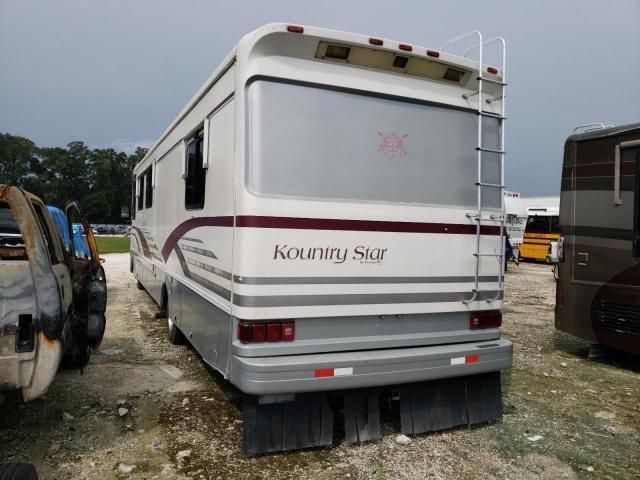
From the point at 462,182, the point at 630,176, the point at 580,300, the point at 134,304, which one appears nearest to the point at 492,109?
the point at 462,182

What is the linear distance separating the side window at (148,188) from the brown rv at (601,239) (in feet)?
19.9

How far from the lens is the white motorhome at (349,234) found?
3473mm

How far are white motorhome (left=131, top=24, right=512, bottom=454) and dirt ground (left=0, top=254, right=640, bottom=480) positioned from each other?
236 mm

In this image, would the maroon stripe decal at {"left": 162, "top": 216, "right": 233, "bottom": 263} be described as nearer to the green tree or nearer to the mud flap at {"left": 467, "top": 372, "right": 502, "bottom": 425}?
the mud flap at {"left": 467, "top": 372, "right": 502, "bottom": 425}

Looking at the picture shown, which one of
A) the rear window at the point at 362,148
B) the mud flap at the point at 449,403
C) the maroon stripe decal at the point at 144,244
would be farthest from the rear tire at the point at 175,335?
the rear window at the point at 362,148

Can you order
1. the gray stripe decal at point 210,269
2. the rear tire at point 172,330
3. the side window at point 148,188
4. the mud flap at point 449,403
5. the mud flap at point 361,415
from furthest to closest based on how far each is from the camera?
the side window at point 148,188, the rear tire at point 172,330, the mud flap at point 449,403, the mud flap at point 361,415, the gray stripe decal at point 210,269

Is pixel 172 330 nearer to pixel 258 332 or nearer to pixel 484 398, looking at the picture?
pixel 258 332

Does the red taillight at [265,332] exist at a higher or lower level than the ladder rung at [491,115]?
lower

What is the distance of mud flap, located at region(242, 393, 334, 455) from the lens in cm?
360

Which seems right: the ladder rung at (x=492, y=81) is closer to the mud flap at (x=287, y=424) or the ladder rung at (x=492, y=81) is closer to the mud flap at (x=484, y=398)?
the mud flap at (x=484, y=398)

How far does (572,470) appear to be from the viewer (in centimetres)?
362

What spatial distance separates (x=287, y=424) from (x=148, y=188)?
6.08 m

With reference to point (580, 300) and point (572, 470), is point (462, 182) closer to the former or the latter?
point (572, 470)

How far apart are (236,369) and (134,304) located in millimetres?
7033
